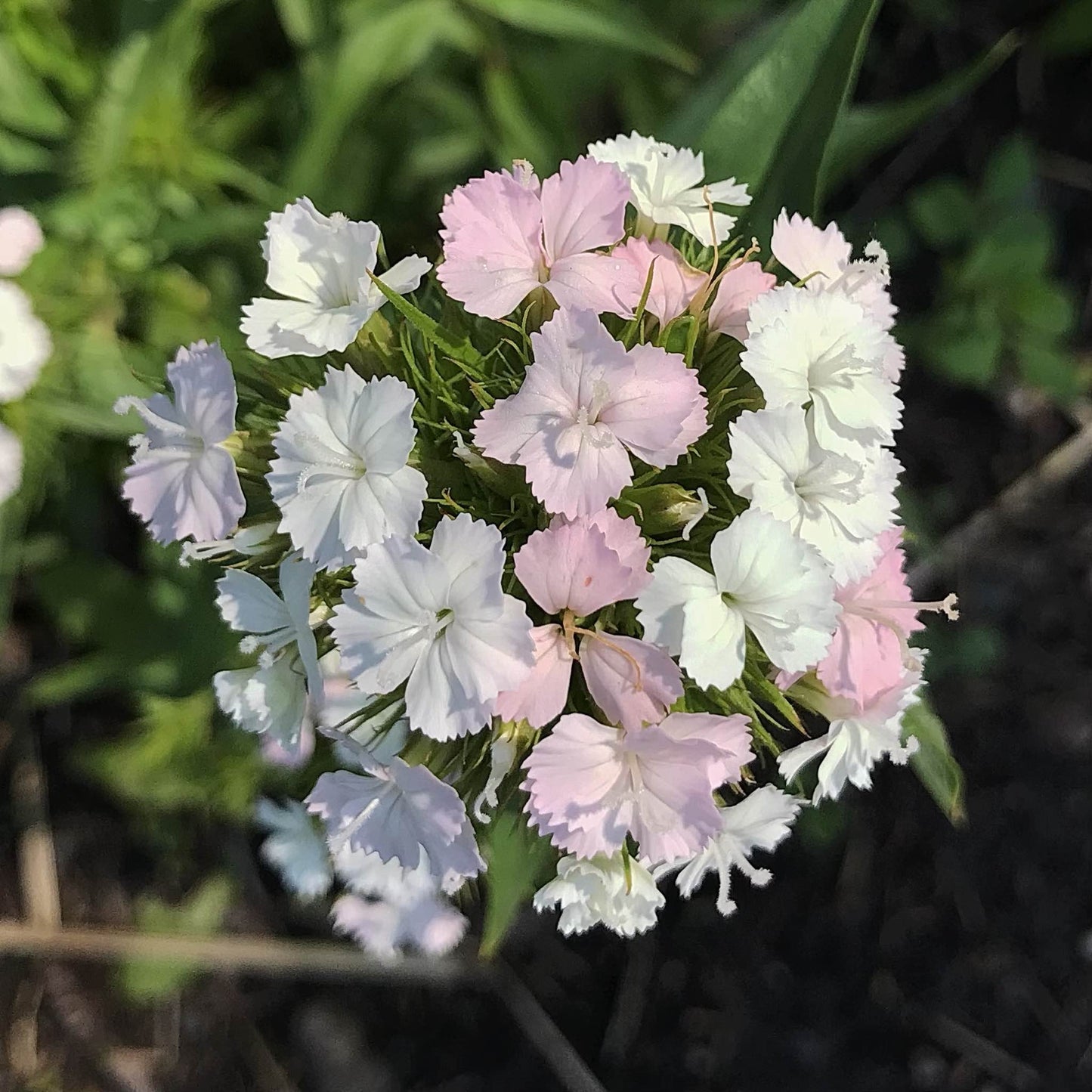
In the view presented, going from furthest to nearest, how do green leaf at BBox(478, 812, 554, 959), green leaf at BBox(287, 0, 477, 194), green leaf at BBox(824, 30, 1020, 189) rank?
green leaf at BBox(287, 0, 477, 194) → green leaf at BBox(824, 30, 1020, 189) → green leaf at BBox(478, 812, 554, 959)

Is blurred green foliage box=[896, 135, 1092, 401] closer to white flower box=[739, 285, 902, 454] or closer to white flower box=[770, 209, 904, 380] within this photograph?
white flower box=[770, 209, 904, 380]

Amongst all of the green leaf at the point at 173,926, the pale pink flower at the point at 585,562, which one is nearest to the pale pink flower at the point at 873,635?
the pale pink flower at the point at 585,562

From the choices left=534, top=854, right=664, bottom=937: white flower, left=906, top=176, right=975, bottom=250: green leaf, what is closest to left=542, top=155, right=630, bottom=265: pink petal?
left=534, top=854, right=664, bottom=937: white flower

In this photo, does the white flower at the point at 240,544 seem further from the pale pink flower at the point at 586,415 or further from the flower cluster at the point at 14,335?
the flower cluster at the point at 14,335

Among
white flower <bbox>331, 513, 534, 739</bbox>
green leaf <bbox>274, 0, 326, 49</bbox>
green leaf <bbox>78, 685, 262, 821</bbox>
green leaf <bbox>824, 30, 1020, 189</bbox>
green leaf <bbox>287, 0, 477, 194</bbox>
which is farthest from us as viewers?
green leaf <bbox>78, 685, 262, 821</bbox>

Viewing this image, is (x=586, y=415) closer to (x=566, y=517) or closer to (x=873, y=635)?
(x=566, y=517)

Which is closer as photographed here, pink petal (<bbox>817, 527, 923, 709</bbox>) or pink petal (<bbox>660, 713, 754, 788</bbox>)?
pink petal (<bbox>660, 713, 754, 788</bbox>)

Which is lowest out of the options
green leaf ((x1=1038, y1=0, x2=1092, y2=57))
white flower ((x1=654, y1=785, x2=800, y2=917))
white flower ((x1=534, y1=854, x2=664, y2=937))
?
white flower ((x1=534, y1=854, x2=664, y2=937))
